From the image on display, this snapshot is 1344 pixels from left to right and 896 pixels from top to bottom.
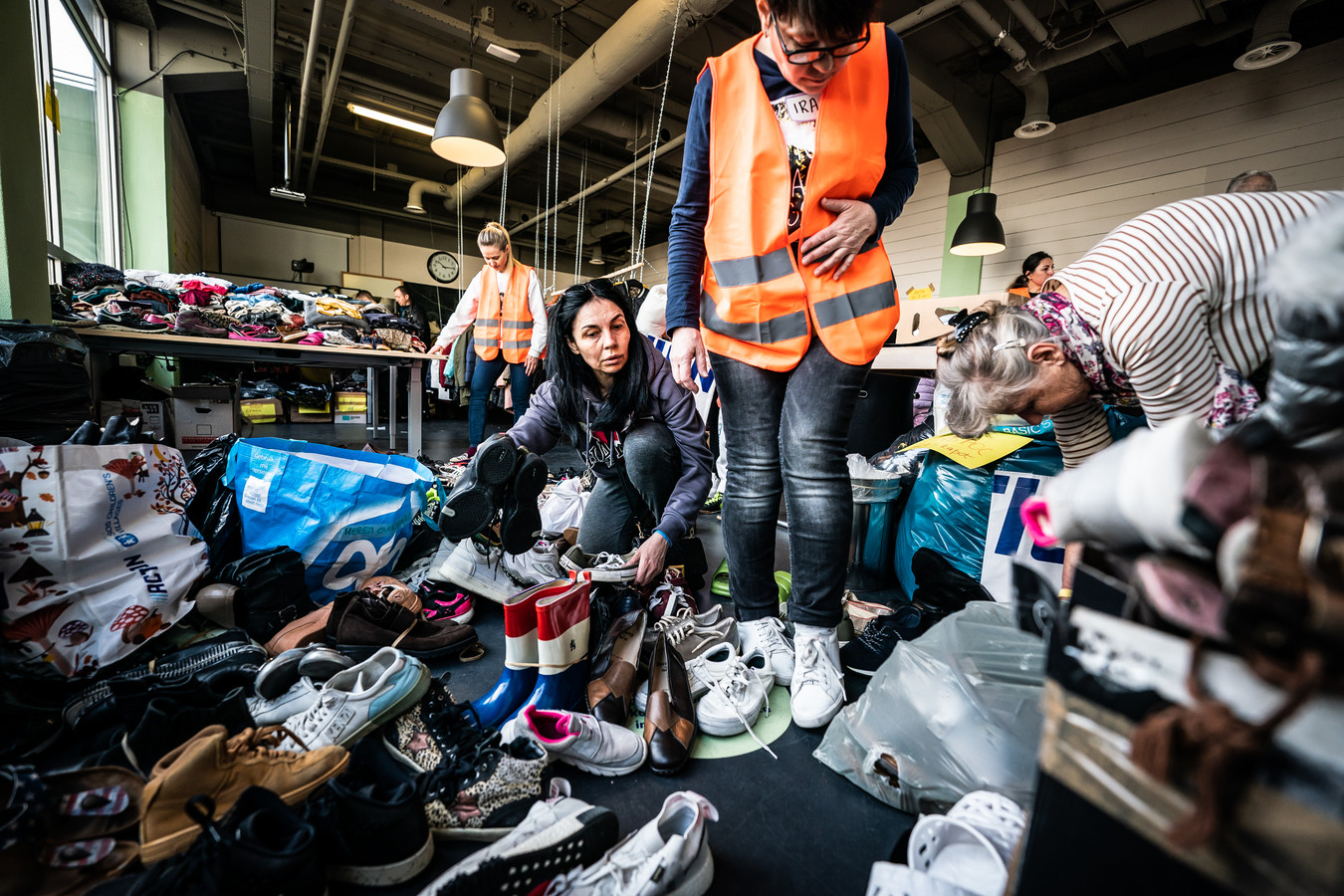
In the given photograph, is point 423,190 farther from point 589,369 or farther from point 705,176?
point 705,176

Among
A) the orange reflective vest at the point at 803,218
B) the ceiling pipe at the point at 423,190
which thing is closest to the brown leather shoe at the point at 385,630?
the orange reflective vest at the point at 803,218

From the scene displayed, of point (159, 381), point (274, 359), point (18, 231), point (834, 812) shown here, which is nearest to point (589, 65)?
point (274, 359)

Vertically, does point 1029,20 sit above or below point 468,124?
above

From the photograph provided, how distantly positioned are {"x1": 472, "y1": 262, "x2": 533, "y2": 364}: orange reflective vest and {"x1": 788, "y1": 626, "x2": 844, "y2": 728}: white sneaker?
2.92 metres

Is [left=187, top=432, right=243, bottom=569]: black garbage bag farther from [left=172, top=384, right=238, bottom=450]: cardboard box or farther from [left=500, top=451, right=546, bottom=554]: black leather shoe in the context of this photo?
[left=172, top=384, right=238, bottom=450]: cardboard box

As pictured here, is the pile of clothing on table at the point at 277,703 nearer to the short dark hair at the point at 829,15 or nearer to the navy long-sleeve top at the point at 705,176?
the navy long-sleeve top at the point at 705,176

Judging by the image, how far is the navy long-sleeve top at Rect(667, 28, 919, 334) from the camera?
3.62 ft

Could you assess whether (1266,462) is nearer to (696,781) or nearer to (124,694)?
(696,781)

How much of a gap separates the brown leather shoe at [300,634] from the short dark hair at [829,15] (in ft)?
5.08

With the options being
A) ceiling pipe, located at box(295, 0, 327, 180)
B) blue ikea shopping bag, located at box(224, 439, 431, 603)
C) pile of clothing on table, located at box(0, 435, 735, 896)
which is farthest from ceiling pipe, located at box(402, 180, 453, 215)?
pile of clothing on table, located at box(0, 435, 735, 896)

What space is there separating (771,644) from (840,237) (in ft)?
2.85

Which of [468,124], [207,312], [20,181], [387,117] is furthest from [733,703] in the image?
[387,117]

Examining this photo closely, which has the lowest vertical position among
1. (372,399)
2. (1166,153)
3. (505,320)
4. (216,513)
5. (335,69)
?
(216,513)

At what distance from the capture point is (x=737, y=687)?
1063 millimetres
